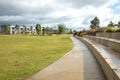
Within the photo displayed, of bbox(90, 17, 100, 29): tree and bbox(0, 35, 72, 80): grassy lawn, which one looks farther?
bbox(90, 17, 100, 29): tree

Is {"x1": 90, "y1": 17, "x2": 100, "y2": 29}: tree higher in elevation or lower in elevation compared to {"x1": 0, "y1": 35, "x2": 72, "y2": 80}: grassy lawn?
higher

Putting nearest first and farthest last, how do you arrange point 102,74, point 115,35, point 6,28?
1. point 102,74
2. point 115,35
3. point 6,28

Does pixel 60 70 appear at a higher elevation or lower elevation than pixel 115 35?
lower

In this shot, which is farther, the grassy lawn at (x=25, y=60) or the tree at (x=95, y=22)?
the tree at (x=95, y=22)

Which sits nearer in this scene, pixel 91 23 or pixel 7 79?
pixel 7 79

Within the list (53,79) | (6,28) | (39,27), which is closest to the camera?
(53,79)

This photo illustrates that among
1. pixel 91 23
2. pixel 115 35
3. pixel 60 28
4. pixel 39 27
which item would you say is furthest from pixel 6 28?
pixel 115 35

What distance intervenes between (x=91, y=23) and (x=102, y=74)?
218ft

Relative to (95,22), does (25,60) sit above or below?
below

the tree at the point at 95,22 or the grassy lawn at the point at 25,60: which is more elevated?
the tree at the point at 95,22

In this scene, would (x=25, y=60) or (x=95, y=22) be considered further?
(x=95, y=22)

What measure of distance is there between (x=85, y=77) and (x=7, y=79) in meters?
2.59

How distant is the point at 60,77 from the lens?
736 cm

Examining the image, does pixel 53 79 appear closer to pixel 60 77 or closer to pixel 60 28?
pixel 60 77
